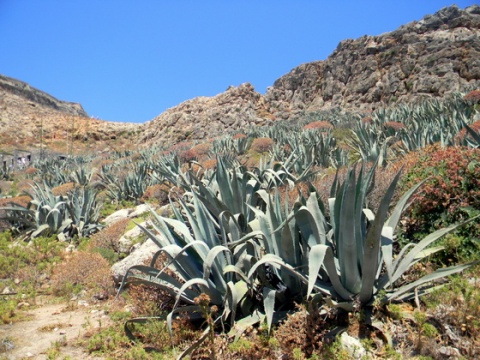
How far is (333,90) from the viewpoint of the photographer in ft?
120

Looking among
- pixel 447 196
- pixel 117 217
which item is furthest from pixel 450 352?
pixel 117 217

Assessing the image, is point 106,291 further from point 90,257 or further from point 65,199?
point 65,199

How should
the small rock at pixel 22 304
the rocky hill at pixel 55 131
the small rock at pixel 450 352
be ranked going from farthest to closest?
the rocky hill at pixel 55 131 < the small rock at pixel 22 304 < the small rock at pixel 450 352

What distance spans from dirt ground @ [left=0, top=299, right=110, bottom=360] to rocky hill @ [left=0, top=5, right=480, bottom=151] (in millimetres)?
22000

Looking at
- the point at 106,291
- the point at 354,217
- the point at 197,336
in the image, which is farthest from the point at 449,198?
the point at 106,291

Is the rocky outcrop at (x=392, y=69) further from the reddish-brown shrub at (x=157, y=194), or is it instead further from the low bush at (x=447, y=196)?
the low bush at (x=447, y=196)

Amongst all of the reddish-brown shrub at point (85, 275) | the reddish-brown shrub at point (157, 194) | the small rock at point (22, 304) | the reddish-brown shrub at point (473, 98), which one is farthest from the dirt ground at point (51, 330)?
the reddish-brown shrub at point (473, 98)

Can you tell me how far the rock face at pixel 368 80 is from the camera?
2750 centimetres

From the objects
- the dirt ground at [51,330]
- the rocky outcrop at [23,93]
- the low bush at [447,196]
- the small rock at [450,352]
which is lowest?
the dirt ground at [51,330]

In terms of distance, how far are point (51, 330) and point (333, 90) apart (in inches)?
1404

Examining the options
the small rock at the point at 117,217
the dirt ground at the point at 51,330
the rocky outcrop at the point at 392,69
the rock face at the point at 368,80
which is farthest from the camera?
the rock face at the point at 368,80

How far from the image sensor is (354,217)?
274 centimetres

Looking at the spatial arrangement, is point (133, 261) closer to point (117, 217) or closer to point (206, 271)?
point (206, 271)

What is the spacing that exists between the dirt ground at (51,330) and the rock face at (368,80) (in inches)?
884
